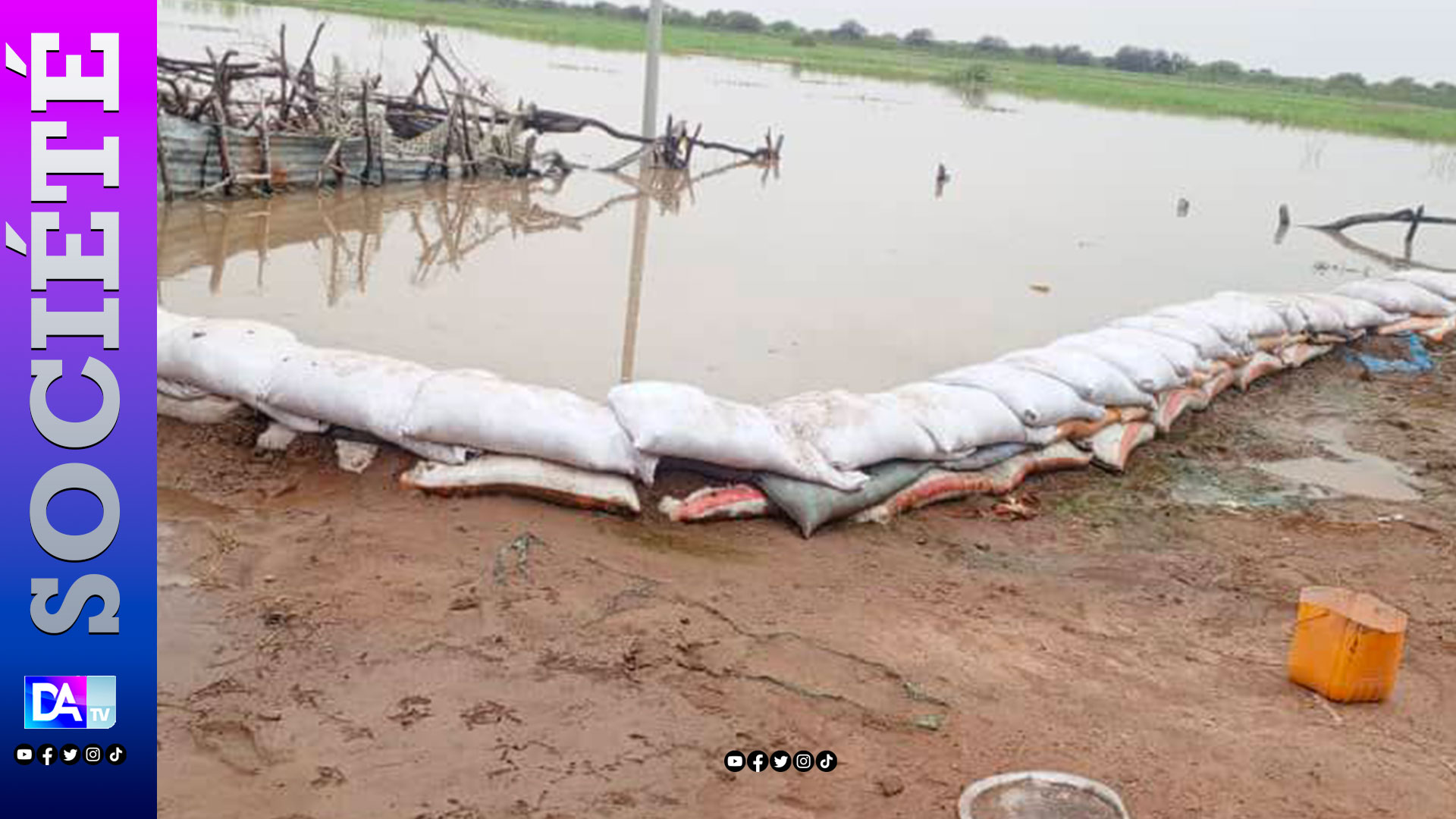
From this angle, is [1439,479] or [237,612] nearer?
[237,612]

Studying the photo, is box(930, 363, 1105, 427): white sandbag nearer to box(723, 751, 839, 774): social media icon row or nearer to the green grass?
box(723, 751, 839, 774): social media icon row

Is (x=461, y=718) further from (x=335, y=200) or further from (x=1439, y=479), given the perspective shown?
(x=335, y=200)

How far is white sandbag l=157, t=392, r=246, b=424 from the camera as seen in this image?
4.59 m

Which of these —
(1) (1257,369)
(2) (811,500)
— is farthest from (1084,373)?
(1) (1257,369)

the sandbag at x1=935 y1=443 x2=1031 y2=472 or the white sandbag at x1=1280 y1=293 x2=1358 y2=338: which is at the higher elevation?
the white sandbag at x1=1280 y1=293 x2=1358 y2=338

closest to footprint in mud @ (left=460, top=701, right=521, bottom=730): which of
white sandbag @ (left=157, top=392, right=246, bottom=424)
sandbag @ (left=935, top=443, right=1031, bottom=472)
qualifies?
white sandbag @ (left=157, top=392, right=246, bottom=424)

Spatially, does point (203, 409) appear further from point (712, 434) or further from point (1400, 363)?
point (1400, 363)

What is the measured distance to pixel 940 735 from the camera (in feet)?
10.1

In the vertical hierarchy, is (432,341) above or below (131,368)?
below

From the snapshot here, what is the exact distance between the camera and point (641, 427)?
415cm

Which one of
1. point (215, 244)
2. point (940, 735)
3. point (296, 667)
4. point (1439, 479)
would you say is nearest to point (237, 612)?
point (296, 667)

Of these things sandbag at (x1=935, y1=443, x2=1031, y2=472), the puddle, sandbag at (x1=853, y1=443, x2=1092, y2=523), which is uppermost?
sandbag at (x1=935, y1=443, x2=1031, y2=472)

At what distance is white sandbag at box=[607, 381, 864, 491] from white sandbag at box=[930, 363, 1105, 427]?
93 centimetres

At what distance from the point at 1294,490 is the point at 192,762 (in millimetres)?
4666
